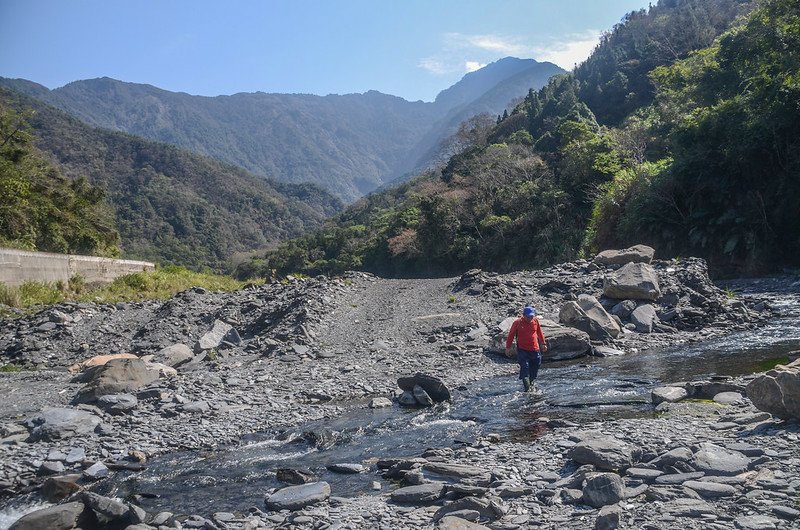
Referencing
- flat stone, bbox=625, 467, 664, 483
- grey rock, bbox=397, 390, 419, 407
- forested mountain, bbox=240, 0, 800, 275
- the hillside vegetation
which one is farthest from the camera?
the hillside vegetation

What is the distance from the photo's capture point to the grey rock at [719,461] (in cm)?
588

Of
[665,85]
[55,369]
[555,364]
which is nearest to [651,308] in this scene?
[555,364]

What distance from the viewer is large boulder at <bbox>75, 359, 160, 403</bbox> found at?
34.8ft

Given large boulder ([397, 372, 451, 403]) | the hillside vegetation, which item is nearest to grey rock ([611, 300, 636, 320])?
large boulder ([397, 372, 451, 403])

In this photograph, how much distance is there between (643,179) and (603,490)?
25.9 metres

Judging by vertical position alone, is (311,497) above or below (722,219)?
below

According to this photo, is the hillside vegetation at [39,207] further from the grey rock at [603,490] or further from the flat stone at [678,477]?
the flat stone at [678,477]

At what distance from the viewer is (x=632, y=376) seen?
454 inches

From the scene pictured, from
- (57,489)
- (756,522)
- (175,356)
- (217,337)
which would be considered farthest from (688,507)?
(217,337)

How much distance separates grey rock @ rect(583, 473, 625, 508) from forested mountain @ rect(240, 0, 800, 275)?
22.3m

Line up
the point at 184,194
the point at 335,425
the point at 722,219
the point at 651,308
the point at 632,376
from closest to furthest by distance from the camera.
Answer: the point at 335,425
the point at 632,376
the point at 651,308
the point at 722,219
the point at 184,194

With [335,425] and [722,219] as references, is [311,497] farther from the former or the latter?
[722,219]

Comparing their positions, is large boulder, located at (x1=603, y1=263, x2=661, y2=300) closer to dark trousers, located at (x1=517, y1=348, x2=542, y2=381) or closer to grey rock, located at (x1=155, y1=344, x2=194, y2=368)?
dark trousers, located at (x1=517, y1=348, x2=542, y2=381)

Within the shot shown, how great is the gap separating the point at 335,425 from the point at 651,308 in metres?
10.7
